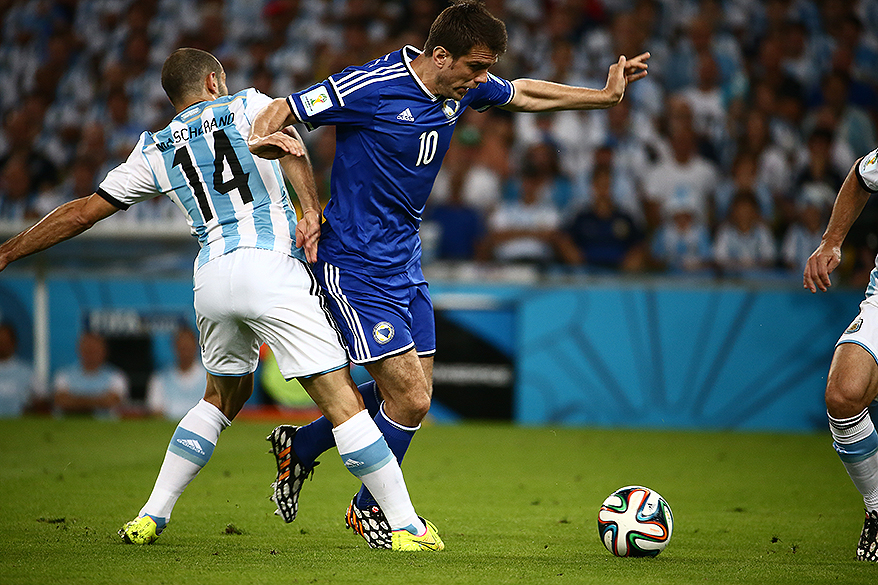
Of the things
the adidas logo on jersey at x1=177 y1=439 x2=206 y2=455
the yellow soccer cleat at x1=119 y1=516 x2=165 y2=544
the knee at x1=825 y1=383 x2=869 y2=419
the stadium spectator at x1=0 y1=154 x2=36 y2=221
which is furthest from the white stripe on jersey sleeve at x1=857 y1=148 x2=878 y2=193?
the stadium spectator at x1=0 y1=154 x2=36 y2=221

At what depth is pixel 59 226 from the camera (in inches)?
167

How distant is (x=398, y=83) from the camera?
4.27 metres

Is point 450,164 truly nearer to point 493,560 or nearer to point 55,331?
point 55,331

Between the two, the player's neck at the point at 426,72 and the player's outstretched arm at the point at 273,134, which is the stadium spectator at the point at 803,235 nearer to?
the player's neck at the point at 426,72

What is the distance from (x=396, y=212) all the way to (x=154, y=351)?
6.68 m

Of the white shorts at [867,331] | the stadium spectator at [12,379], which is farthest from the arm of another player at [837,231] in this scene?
the stadium spectator at [12,379]

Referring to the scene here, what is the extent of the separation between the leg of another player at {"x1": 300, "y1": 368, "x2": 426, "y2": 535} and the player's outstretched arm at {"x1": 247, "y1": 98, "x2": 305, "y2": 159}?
3.20ft

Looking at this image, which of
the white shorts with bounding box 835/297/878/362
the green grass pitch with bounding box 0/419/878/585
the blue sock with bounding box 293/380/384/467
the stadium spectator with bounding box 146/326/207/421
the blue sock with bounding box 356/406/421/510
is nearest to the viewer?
the green grass pitch with bounding box 0/419/878/585

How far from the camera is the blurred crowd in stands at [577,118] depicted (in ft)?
34.7

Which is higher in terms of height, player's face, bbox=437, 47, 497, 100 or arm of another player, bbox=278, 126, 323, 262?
player's face, bbox=437, 47, 497, 100

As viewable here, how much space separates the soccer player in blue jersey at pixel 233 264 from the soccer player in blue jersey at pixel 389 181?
161 millimetres

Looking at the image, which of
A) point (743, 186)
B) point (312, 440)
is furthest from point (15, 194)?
point (312, 440)

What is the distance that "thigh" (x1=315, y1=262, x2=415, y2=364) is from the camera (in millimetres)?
4273

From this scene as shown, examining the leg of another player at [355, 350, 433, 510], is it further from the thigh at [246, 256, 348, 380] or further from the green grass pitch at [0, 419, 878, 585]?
the green grass pitch at [0, 419, 878, 585]
